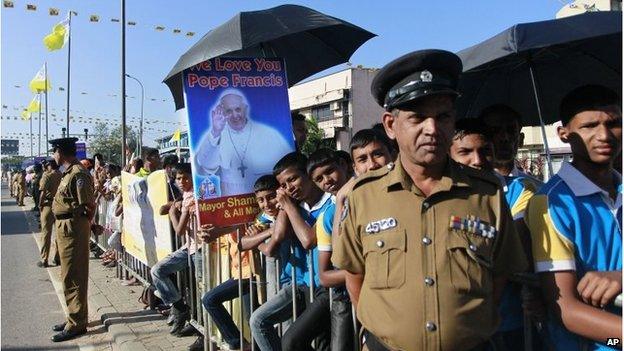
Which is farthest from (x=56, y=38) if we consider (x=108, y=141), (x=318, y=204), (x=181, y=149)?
(x=108, y=141)

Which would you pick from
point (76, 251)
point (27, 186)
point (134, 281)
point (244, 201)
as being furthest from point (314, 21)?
point (27, 186)

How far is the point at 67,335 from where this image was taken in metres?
5.61

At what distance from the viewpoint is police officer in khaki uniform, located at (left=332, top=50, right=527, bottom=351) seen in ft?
5.70

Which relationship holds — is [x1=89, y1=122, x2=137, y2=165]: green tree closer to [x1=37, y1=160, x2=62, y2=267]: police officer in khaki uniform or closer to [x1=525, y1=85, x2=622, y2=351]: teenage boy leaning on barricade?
[x1=37, y1=160, x2=62, y2=267]: police officer in khaki uniform

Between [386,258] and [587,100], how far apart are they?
99 cm

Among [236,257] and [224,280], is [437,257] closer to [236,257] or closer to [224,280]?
[236,257]

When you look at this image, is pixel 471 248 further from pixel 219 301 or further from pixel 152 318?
pixel 152 318

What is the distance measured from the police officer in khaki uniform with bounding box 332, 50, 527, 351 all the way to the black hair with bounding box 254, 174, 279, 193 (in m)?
1.67

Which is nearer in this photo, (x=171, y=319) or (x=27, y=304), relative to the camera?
(x=171, y=319)

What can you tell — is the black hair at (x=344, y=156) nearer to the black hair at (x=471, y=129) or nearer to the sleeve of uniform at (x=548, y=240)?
the black hair at (x=471, y=129)

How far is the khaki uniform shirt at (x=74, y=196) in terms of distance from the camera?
19.1 feet

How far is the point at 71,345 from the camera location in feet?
17.9

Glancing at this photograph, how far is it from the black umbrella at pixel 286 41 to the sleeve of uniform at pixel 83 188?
1603 millimetres

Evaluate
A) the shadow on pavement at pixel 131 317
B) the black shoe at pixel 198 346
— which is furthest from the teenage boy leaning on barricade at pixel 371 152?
the shadow on pavement at pixel 131 317
